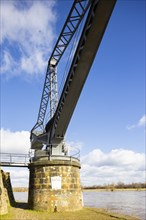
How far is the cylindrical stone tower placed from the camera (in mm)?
16875

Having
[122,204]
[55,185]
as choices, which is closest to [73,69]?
[55,185]

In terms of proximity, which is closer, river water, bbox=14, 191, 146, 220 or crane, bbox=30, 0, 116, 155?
crane, bbox=30, 0, 116, 155

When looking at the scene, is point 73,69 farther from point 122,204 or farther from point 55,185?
point 122,204

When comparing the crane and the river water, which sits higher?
the crane

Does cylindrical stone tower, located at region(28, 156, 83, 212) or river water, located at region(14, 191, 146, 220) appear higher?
cylindrical stone tower, located at region(28, 156, 83, 212)

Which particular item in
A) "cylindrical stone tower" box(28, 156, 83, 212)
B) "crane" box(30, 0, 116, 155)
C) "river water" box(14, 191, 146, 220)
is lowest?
"river water" box(14, 191, 146, 220)

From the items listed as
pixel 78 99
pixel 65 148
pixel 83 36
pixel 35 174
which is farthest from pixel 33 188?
pixel 83 36

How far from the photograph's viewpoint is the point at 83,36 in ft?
45.1

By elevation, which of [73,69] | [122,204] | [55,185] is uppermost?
[73,69]

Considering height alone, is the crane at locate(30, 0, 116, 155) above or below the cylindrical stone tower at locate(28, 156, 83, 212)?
above

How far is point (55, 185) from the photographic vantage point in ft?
56.3

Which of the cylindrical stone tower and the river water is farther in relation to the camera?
the river water

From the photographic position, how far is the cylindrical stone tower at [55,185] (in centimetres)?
1688

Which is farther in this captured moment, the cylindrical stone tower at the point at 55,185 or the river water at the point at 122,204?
the river water at the point at 122,204
